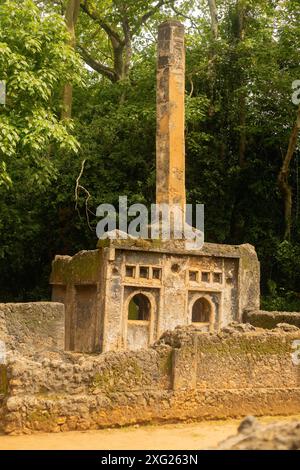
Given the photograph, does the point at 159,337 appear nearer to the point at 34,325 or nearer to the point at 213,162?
the point at 34,325

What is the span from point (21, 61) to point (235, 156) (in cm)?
1018

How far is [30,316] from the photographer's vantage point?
41.9 feet

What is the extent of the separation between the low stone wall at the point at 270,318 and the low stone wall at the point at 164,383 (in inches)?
99.2

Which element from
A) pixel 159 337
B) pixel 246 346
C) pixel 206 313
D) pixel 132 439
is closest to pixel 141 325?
pixel 206 313

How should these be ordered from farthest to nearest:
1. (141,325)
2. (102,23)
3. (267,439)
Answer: (102,23)
(141,325)
(267,439)

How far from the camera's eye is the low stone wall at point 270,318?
592 inches

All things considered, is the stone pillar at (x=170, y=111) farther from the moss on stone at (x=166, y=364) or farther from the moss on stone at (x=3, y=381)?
the moss on stone at (x=3, y=381)

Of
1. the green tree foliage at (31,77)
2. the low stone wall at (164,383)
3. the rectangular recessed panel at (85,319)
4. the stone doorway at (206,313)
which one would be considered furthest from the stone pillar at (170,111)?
the low stone wall at (164,383)

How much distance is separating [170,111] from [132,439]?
10.7 m

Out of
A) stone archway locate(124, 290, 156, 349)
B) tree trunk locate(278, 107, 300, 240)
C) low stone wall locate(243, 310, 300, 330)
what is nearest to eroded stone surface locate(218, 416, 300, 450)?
low stone wall locate(243, 310, 300, 330)

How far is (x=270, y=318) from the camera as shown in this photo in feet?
51.8

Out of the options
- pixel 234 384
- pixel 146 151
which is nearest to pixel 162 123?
pixel 146 151

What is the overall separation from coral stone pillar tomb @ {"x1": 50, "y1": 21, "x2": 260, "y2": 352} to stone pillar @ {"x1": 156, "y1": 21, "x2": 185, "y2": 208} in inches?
1.1

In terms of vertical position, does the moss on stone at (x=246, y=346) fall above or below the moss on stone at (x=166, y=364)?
above
